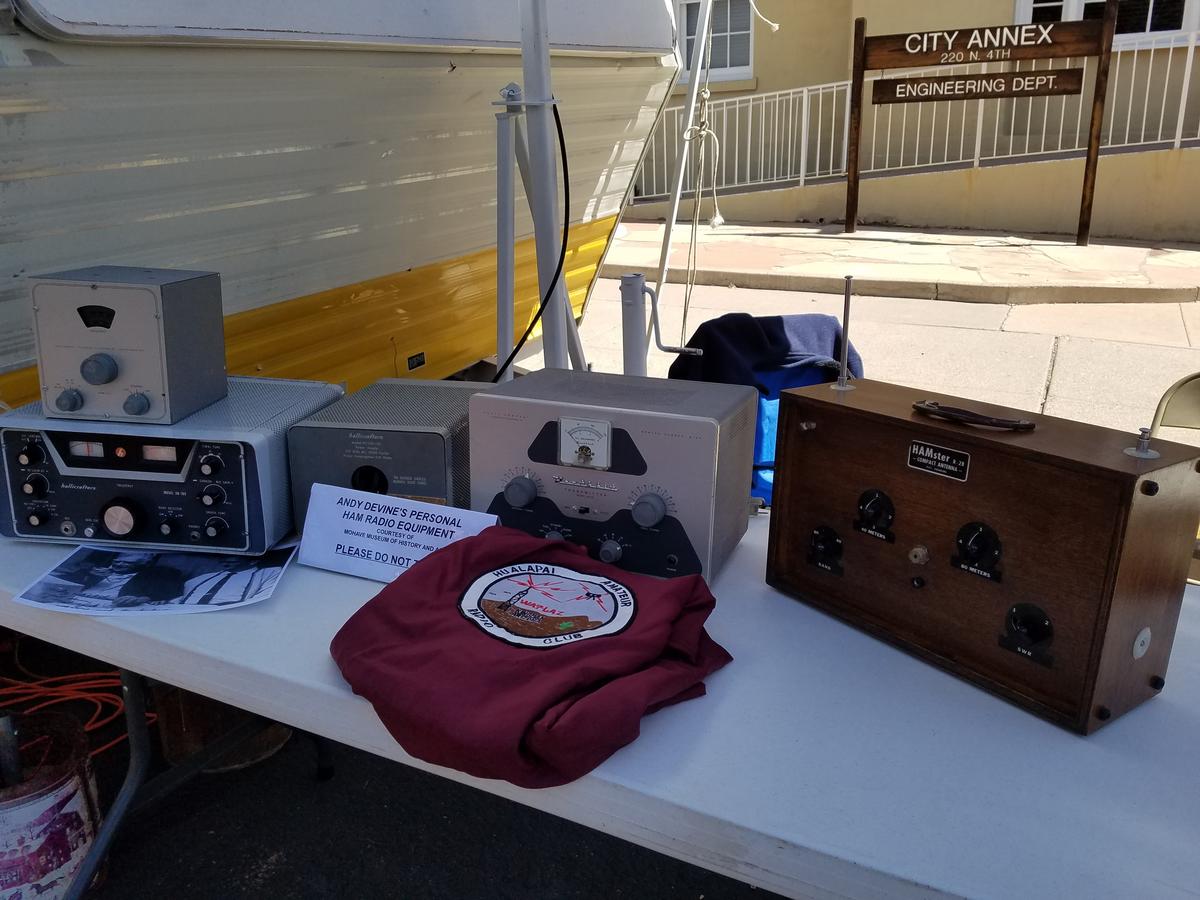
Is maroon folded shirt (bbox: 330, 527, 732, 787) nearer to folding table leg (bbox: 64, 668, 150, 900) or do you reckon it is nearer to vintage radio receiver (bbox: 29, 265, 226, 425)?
vintage radio receiver (bbox: 29, 265, 226, 425)

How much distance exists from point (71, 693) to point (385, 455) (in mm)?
1557

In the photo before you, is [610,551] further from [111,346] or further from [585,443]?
[111,346]

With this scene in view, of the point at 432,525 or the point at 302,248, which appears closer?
the point at 432,525

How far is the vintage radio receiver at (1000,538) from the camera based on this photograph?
3.21 feet

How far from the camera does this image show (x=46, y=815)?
1.68 metres

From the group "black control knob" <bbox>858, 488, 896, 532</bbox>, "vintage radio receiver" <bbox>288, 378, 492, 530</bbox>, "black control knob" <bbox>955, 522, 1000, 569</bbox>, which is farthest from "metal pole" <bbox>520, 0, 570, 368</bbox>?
"black control knob" <bbox>955, 522, 1000, 569</bbox>

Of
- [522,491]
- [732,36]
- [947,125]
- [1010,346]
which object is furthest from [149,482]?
[732,36]

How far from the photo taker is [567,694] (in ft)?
3.13

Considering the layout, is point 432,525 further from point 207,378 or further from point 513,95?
point 513,95

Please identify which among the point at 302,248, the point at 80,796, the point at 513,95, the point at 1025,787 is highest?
the point at 513,95

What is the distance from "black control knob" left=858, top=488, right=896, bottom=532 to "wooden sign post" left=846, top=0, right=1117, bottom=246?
24.2 feet

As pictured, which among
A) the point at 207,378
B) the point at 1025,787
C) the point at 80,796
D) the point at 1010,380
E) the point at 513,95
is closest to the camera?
the point at 1025,787

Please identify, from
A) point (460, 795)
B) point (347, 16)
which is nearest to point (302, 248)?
point (347, 16)

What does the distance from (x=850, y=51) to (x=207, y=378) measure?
918 centimetres
